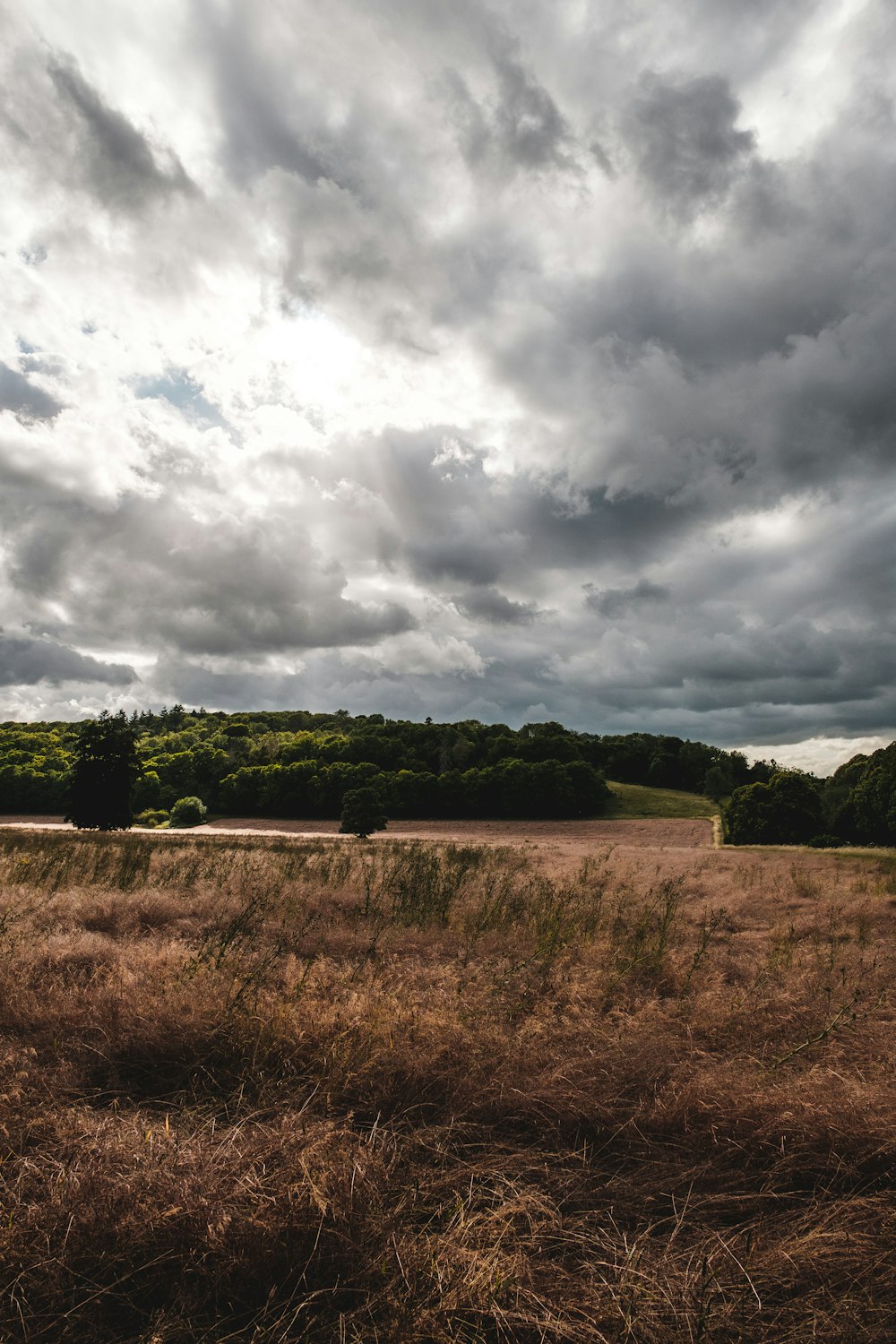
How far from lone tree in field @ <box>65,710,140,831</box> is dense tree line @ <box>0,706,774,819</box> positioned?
138 ft

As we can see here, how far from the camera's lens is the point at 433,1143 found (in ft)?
11.2

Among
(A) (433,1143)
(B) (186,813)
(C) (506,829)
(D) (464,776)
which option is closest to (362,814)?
(C) (506,829)

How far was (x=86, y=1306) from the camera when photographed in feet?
7.68

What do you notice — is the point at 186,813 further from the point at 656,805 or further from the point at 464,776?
the point at 656,805

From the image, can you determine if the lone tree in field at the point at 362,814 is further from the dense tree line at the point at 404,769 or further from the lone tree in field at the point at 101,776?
the dense tree line at the point at 404,769

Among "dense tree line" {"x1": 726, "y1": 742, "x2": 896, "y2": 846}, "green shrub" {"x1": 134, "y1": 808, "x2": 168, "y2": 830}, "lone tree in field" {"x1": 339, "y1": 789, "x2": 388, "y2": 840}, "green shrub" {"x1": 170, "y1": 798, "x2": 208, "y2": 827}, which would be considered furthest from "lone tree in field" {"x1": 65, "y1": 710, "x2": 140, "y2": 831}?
"dense tree line" {"x1": 726, "y1": 742, "x2": 896, "y2": 846}

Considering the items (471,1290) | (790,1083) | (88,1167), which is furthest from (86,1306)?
(790,1083)

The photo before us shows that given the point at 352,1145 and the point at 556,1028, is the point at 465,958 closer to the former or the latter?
the point at 556,1028

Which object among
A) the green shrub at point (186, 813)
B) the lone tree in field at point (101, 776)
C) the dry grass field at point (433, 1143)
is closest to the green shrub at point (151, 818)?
the green shrub at point (186, 813)

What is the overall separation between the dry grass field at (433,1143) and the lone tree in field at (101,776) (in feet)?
152

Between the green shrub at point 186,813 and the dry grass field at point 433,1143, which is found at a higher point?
the dry grass field at point 433,1143

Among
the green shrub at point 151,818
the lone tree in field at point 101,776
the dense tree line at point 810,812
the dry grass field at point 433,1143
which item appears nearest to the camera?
the dry grass field at point 433,1143

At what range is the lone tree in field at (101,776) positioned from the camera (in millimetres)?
47312

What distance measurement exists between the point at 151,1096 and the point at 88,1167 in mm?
1055
